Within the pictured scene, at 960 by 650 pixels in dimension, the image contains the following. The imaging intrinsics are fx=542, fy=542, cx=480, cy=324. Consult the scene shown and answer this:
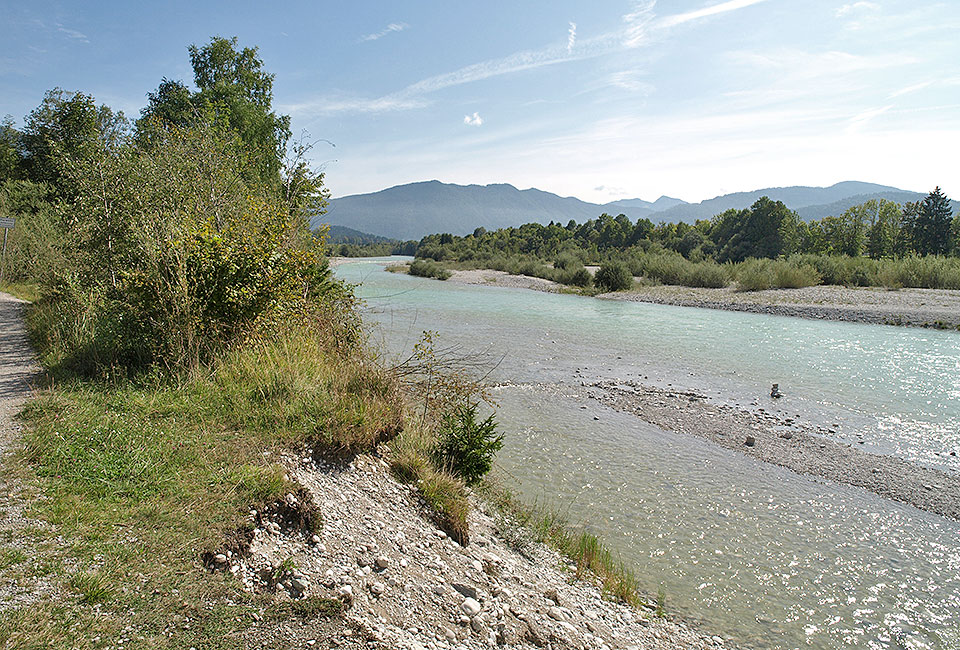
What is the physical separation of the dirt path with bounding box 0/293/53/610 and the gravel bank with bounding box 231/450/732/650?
1.14 m

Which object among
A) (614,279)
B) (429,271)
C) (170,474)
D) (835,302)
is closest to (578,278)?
(614,279)

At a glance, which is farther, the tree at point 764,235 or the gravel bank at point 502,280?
the tree at point 764,235

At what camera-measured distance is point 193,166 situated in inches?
430

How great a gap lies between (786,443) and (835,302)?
2995cm

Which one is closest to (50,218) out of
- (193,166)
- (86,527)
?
(193,166)

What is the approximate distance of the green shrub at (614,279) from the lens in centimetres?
4853

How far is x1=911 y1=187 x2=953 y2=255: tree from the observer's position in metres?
60.8

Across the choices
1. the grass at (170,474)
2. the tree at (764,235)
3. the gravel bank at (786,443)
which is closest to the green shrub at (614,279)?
the tree at (764,235)

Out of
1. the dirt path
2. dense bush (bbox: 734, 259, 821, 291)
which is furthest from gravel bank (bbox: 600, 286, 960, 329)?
the dirt path

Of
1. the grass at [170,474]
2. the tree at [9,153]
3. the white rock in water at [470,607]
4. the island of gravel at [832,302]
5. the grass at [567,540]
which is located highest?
the tree at [9,153]

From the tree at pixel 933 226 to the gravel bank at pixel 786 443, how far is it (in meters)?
65.2

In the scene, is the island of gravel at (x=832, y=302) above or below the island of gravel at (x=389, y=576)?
below

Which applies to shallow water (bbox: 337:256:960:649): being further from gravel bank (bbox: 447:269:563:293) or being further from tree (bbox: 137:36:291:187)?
gravel bank (bbox: 447:269:563:293)

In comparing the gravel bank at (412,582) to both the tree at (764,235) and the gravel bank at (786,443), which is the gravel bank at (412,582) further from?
the tree at (764,235)
